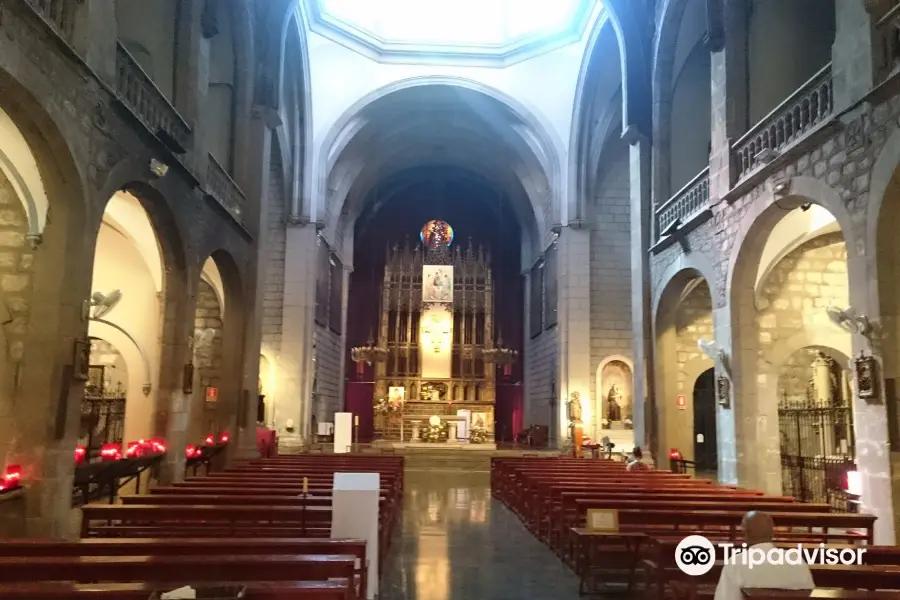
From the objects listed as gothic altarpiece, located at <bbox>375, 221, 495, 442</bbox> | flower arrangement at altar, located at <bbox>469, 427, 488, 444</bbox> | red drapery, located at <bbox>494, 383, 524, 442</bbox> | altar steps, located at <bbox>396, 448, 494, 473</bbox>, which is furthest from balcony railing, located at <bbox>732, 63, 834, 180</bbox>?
red drapery, located at <bbox>494, 383, 524, 442</bbox>

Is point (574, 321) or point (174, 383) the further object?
point (574, 321)

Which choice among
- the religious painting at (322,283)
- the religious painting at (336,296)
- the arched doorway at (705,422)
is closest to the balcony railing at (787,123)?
the arched doorway at (705,422)

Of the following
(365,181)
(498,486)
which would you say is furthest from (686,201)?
(365,181)

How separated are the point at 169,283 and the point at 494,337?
830 inches

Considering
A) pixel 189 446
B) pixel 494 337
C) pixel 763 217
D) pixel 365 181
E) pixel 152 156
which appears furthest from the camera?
pixel 494 337

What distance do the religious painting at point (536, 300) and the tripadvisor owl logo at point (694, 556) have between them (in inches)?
829

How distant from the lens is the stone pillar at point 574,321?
2106 centimetres

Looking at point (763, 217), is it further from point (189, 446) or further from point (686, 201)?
point (189, 446)

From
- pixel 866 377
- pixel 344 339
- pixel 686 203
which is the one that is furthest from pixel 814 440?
pixel 344 339

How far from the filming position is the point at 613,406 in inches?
827

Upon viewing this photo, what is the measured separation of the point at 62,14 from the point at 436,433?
19055mm

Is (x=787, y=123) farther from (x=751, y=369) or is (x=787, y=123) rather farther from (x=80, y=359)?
(x=80, y=359)

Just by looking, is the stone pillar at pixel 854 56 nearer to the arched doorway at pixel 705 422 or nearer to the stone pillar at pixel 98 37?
the stone pillar at pixel 98 37

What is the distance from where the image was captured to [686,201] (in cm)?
1309
